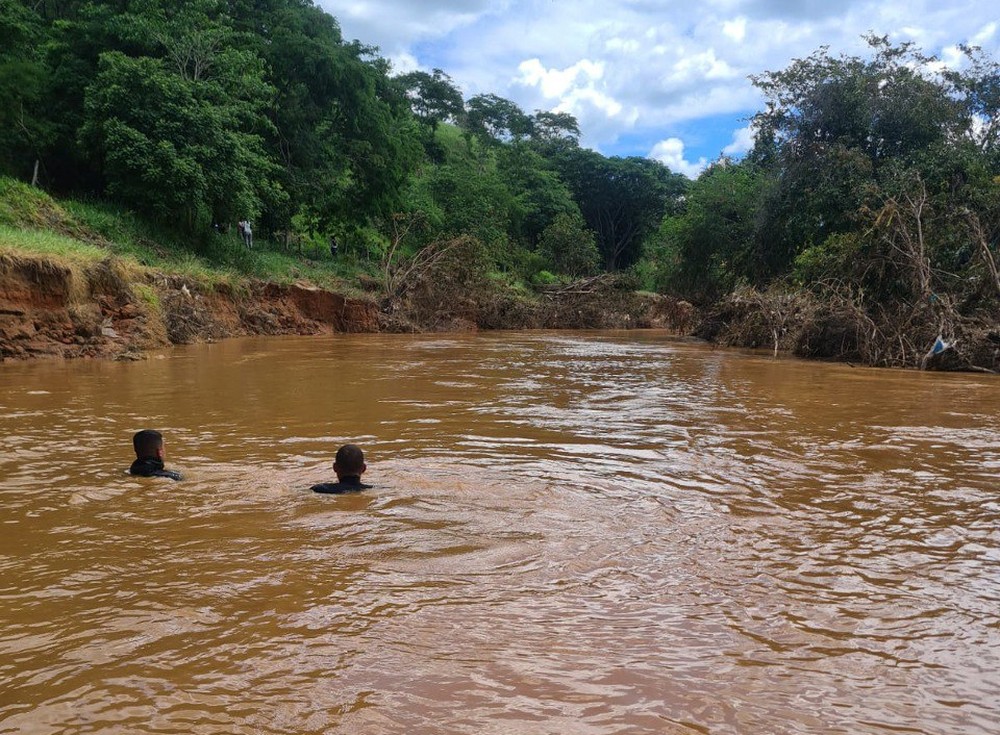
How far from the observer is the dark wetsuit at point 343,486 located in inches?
203

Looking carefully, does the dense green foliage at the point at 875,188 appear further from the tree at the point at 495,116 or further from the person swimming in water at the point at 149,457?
the tree at the point at 495,116

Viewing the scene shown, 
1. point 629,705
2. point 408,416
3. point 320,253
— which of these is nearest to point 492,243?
point 320,253

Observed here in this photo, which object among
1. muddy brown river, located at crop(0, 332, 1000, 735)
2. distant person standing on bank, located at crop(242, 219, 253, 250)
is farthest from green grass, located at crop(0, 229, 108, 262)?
distant person standing on bank, located at crop(242, 219, 253, 250)

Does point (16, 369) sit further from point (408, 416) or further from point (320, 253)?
point (320, 253)

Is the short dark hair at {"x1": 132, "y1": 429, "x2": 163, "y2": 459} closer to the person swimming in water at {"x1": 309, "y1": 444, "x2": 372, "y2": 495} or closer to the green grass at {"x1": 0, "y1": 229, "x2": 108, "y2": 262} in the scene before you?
the person swimming in water at {"x1": 309, "y1": 444, "x2": 372, "y2": 495}

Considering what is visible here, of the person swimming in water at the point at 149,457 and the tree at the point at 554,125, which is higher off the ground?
the tree at the point at 554,125

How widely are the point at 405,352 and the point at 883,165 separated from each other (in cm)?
1432

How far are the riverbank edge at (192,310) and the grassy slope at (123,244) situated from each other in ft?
1.65

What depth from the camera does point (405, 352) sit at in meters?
18.0

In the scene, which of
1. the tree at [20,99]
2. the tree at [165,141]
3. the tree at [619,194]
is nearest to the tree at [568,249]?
the tree at [619,194]

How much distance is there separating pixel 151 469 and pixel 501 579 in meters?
3.10

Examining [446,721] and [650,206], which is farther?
[650,206]

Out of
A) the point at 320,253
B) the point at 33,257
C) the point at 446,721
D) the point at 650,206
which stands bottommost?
the point at 446,721

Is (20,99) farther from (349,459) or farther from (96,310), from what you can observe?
(349,459)
